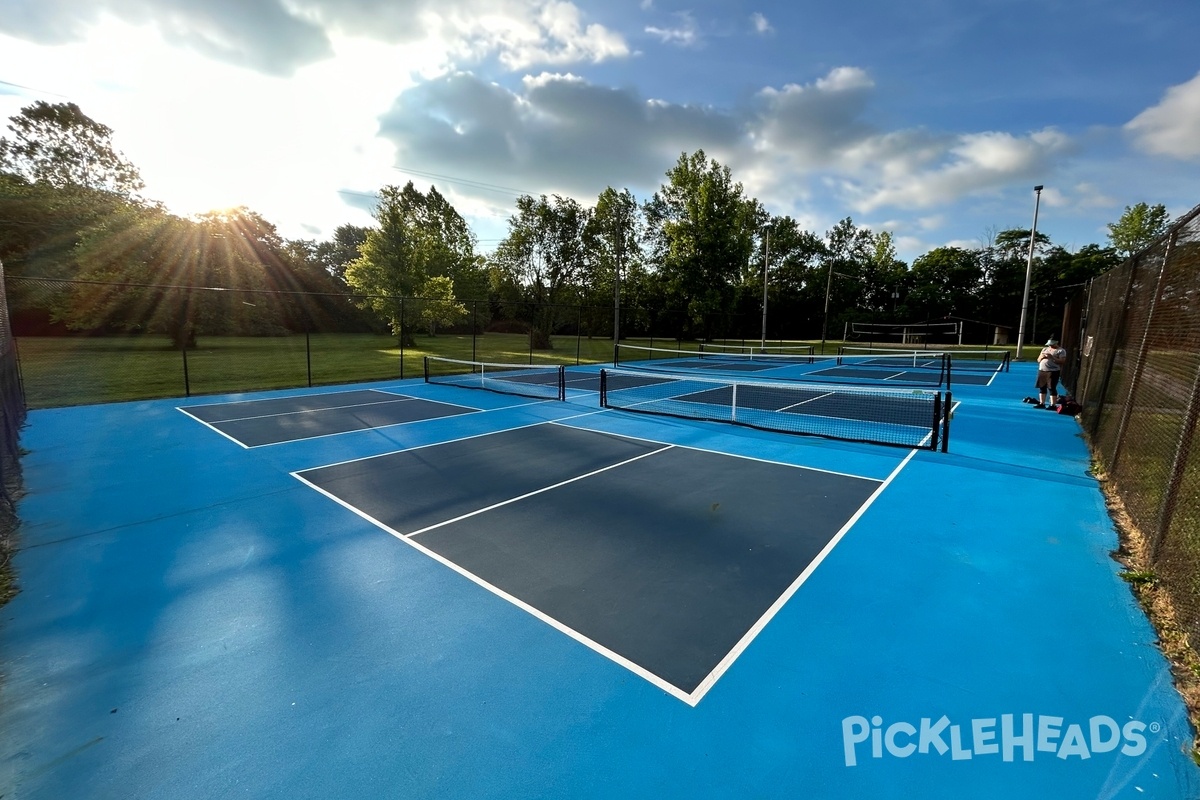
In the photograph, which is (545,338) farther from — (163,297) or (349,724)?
(349,724)

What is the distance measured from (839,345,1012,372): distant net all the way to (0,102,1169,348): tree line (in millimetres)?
6228

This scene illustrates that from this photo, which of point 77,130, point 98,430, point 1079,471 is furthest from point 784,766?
point 77,130

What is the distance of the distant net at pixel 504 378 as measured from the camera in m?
15.1

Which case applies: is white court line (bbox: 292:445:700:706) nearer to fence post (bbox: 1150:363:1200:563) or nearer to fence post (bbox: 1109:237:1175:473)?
fence post (bbox: 1150:363:1200:563)

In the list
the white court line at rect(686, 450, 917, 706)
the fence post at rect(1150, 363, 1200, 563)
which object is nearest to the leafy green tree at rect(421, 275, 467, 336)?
the white court line at rect(686, 450, 917, 706)

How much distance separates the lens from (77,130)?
3900 centimetres

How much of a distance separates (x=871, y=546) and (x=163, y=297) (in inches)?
1529

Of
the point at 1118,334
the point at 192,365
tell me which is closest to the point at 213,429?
the point at 1118,334

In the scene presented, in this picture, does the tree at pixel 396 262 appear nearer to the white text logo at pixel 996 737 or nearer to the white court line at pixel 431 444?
the white court line at pixel 431 444

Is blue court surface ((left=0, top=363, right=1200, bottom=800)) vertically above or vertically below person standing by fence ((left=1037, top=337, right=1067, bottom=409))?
below

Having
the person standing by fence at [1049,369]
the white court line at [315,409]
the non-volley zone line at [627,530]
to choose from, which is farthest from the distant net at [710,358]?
the non-volley zone line at [627,530]

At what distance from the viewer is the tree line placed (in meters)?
28.0

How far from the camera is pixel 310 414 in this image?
1186cm

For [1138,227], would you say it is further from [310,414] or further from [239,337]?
[239,337]
